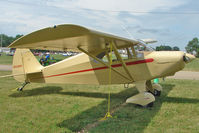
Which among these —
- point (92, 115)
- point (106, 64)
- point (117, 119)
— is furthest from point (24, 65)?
point (117, 119)

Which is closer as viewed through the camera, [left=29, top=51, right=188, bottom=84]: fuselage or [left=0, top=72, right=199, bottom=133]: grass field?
[left=0, top=72, right=199, bottom=133]: grass field

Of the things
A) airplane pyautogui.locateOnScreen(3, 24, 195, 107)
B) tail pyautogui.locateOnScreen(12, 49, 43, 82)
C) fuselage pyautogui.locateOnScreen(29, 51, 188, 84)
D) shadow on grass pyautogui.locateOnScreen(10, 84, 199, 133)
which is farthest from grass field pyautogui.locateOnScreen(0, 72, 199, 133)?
tail pyautogui.locateOnScreen(12, 49, 43, 82)

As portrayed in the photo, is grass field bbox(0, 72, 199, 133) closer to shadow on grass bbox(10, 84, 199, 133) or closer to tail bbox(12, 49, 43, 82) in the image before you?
shadow on grass bbox(10, 84, 199, 133)

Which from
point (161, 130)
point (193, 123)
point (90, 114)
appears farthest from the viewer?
point (90, 114)

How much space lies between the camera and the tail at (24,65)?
765cm

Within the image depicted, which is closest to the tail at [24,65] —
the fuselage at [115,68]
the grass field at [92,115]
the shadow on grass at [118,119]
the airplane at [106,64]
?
the airplane at [106,64]

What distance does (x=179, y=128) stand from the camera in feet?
13.1

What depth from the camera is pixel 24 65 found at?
770 centimetres

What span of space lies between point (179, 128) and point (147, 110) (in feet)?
4.35

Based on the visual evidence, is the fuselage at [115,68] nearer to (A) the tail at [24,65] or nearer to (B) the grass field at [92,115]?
(A) the tail at [24,65]

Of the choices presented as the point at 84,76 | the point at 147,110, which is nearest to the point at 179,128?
the point at 147,110

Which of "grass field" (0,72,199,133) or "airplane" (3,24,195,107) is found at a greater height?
"airplane" (3,24,195,107)

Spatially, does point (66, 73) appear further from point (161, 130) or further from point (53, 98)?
point (161, 130)

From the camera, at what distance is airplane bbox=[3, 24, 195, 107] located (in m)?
5.11
